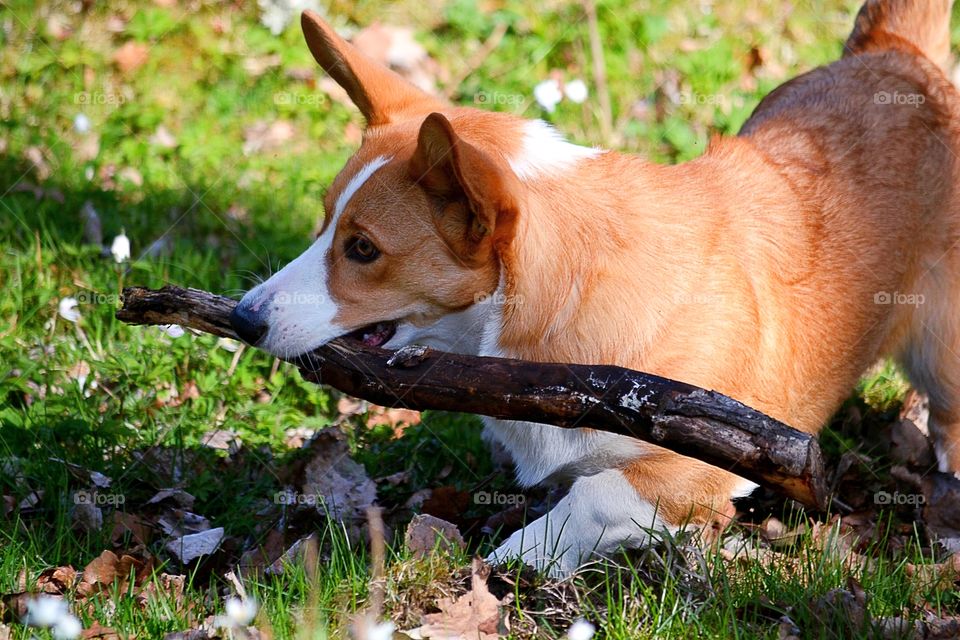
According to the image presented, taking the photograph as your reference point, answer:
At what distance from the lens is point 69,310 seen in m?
4.96

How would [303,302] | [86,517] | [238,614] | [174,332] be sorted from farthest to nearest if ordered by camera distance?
[174,332], [86,517], [303,302], [238,614]

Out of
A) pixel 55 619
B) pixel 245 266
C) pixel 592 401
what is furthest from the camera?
pixel 245 266

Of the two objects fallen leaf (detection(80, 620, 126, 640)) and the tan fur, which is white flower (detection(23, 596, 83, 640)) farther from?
the tan fur

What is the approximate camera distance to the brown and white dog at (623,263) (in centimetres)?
344

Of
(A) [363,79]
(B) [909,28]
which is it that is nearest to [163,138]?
(A) [363,79]

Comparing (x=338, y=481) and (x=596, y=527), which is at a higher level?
(x=596, y=527)

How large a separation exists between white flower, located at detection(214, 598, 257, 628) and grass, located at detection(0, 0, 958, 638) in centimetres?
7

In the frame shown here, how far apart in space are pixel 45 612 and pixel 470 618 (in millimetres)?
1146

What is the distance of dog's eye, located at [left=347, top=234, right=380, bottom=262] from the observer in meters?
3.54

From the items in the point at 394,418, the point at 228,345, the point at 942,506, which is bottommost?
the point at 942,506

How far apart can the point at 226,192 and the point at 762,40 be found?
3.68m

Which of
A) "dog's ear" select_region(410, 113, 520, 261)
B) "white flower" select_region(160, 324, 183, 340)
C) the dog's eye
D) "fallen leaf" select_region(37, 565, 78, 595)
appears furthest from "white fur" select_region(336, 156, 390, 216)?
"white flower" select_region(160, 324, 183, 340)

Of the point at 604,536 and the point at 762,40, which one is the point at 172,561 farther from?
the point at 762,40

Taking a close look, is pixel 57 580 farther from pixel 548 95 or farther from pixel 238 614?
pixel 548 95
